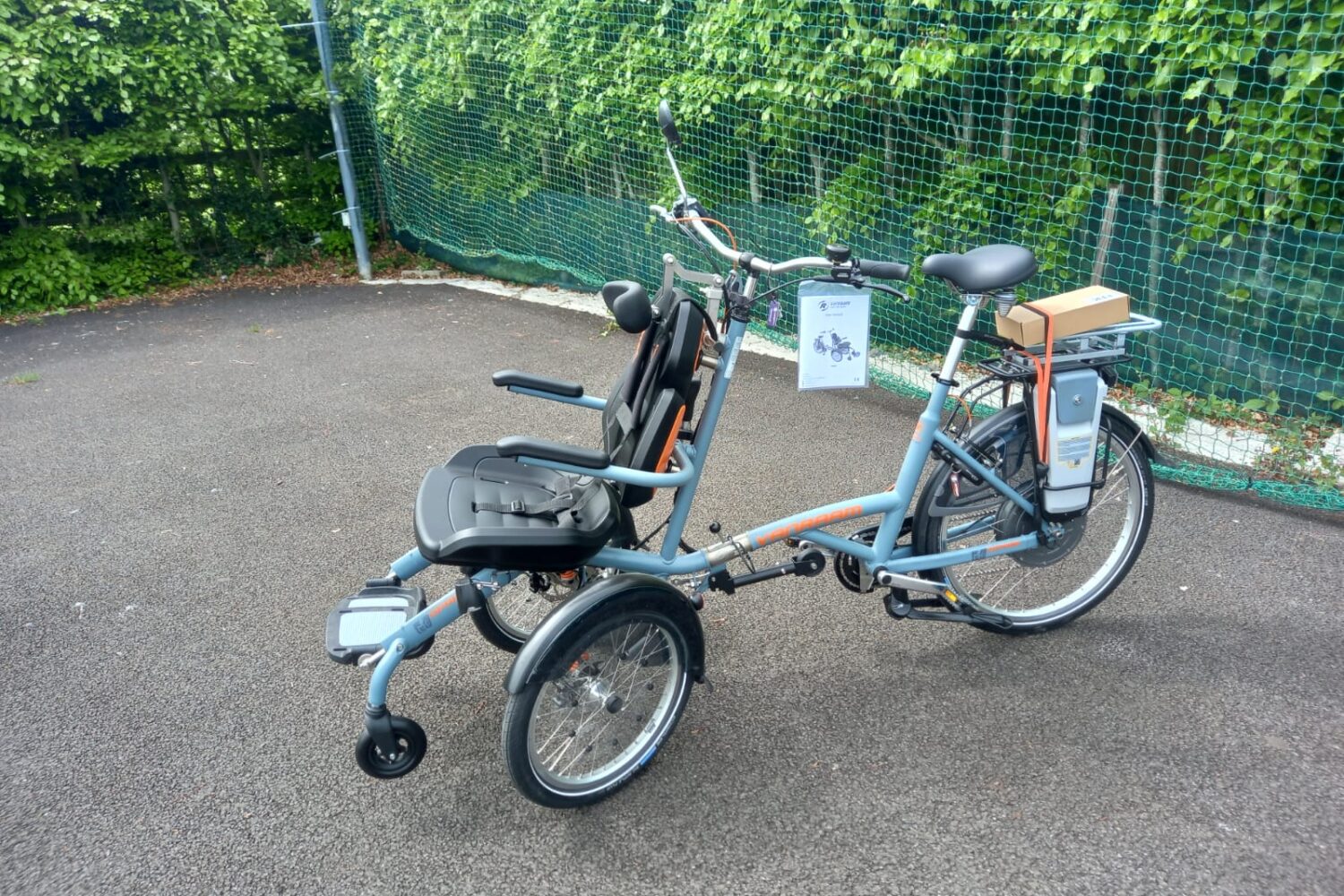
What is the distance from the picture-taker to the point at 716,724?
8.87 feet

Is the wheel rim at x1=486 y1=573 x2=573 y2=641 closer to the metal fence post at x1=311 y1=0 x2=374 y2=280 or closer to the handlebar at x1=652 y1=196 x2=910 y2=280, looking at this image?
the handlebar at x1=652 y1=196 x2=910 y2=280

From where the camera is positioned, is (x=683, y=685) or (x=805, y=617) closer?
(x=683, y=685)

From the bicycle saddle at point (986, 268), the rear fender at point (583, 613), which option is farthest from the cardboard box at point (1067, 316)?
the rear fender at point (583, 613)

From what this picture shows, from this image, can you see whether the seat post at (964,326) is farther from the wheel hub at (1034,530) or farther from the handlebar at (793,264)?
the wheel hub at (1034,530)

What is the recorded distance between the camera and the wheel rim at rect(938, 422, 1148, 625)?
284 cm

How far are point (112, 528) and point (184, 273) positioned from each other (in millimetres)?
5154

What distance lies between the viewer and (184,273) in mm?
8422

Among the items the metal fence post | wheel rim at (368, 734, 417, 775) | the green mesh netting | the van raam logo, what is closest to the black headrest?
the van raam logo

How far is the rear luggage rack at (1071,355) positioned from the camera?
105 inches

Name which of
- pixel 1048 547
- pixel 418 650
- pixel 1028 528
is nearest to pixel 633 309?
pixel 418 650

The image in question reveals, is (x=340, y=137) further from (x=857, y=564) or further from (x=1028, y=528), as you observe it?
(x=1028, y=528)

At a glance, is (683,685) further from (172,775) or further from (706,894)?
(172,775)

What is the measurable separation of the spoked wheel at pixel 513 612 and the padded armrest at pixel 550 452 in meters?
0.60

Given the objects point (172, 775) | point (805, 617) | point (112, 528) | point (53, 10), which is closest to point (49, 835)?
point (172, 775)
